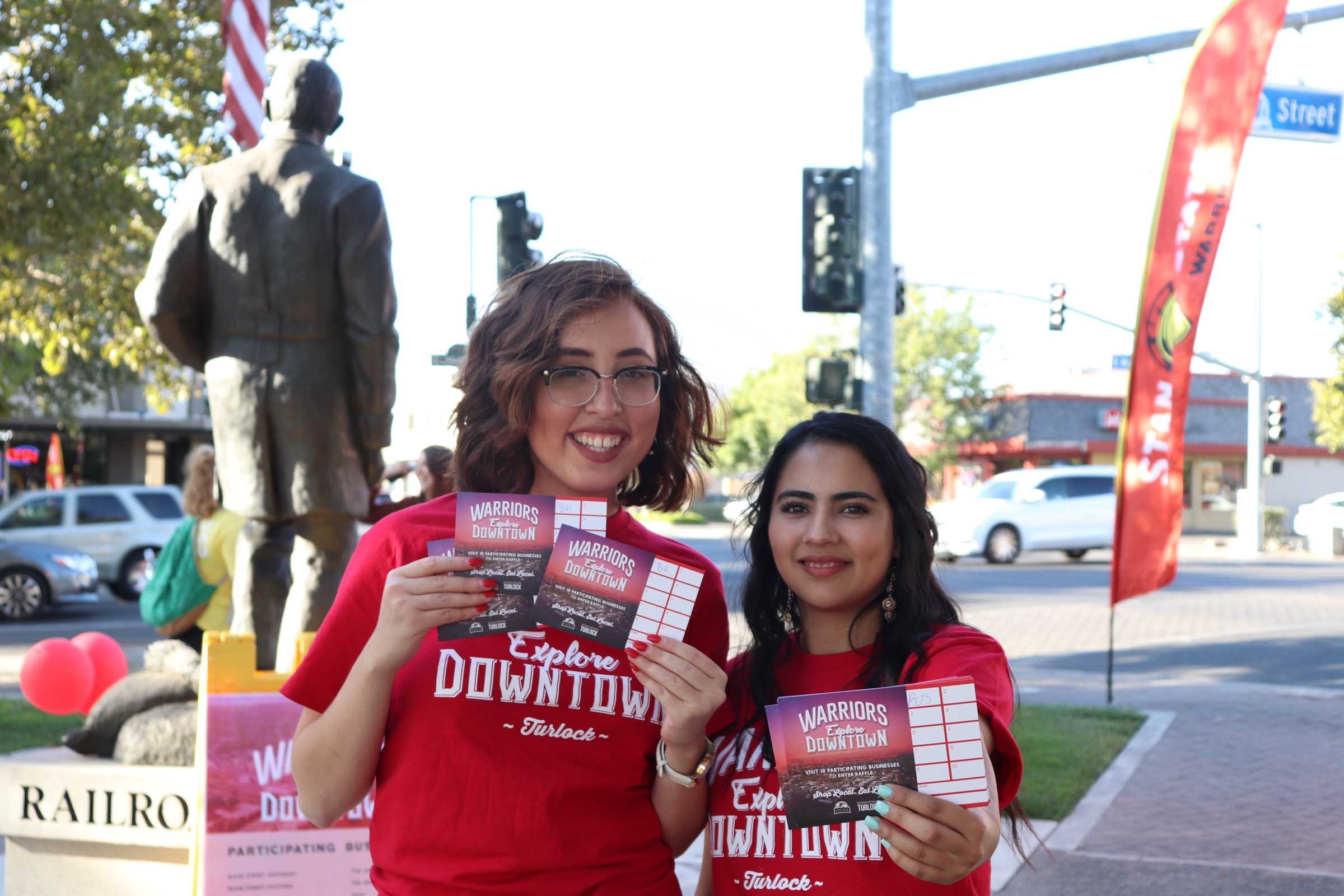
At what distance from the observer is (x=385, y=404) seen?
4957 mm

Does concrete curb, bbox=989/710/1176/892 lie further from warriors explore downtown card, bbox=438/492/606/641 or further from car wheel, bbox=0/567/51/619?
car wheel, bbox=0/567/51/619

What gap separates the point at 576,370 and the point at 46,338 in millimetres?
15424

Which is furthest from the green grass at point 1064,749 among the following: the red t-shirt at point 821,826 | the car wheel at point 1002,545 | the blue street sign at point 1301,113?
A: the car wheel at point 1002,545

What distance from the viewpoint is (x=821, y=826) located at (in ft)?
6.81

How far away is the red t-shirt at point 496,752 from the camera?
2029mm

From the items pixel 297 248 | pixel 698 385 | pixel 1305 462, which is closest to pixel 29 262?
pixel 297 248

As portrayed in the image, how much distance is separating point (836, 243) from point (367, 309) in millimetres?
5417

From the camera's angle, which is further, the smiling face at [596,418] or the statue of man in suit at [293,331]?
the statue of man in suit at [293,331]

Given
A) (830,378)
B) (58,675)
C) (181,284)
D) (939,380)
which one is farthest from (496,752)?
(939,380)

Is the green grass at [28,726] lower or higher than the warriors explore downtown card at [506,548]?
lower

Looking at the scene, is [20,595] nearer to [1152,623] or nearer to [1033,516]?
[1152,623]

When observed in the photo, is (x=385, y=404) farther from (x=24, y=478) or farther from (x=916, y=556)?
(x=24, y=478)

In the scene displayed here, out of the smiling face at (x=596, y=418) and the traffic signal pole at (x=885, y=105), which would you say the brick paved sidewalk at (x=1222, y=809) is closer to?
the smiling face at (x=596, y=418)

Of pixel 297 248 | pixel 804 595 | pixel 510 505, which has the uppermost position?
pixel 297 248
